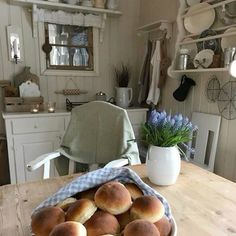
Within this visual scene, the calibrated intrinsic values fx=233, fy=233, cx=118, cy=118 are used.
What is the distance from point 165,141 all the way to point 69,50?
6.68 ft

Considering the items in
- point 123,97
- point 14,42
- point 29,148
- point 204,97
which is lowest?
point 29,148

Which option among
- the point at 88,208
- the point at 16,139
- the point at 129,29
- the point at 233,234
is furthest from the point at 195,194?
the point at 129,29

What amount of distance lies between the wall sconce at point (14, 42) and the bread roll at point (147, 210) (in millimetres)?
2290

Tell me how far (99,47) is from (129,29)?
0.46 meters

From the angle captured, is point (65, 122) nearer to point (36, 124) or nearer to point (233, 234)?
point (36, 124)

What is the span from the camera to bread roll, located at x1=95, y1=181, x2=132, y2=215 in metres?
0.52

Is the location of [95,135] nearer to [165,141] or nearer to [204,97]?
[165,141]

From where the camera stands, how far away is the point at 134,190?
2.10 feet

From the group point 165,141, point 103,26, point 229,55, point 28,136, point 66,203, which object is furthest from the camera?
point 103,26

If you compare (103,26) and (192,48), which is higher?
(103,26)

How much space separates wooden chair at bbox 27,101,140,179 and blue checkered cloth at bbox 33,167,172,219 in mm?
755

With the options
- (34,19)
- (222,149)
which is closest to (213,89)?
(222,149)

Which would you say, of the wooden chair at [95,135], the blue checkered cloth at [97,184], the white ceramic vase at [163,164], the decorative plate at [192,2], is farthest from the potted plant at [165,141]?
the decorative plate at [192,2]

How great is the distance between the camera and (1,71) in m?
2.38
